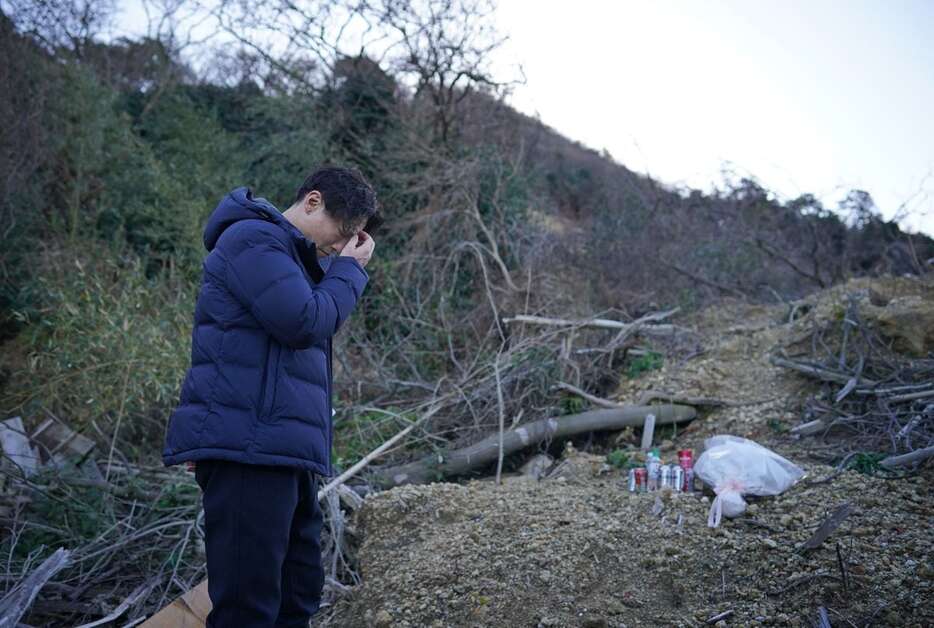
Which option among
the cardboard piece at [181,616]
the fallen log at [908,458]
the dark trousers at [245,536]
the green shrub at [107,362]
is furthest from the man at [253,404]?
the green shrub at [107,362]

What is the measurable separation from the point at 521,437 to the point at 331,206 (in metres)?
3.04

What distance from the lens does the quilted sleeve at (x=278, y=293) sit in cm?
205

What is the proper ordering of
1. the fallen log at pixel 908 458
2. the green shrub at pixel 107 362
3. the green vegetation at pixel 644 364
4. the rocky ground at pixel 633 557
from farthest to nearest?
the green vegetation at pixel 644 364
the green shrub at pixel 107 362
the fallen log at pixel 908 458
the rocky ground at pixel 633 557

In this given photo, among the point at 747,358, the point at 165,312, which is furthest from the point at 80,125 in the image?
the point at 747,358

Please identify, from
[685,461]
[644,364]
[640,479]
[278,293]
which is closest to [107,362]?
[640,479]

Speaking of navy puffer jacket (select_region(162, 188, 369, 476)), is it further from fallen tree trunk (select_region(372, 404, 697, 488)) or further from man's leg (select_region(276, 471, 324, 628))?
fallen tree trunk (select_region(372, 404, 697, 488))

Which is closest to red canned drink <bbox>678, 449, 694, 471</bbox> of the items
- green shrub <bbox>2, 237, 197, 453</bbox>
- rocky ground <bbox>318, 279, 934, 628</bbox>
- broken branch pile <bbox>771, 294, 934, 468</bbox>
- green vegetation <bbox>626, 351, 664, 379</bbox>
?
rocky ground <bbox>318, 279, 934, 628</bbox>

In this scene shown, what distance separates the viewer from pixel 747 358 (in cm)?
605

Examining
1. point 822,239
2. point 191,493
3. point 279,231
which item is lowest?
point 191,493

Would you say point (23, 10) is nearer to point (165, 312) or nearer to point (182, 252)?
point (182, 252)

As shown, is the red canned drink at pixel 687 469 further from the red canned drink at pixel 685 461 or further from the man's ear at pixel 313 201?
the man's ear at pixel 313 201

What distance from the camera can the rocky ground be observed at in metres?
2.75

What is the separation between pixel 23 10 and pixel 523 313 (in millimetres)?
6185

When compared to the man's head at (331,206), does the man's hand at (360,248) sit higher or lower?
lower
